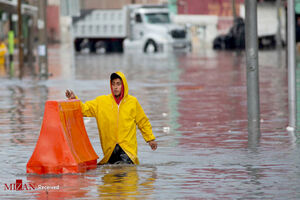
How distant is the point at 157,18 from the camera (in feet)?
203

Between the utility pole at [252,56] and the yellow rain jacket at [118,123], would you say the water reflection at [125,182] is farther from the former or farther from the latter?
the utility pole at [252,56]

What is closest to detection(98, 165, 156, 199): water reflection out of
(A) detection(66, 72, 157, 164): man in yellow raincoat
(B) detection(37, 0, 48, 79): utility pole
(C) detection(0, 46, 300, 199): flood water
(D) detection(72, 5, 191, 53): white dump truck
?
(C) detection(0, 46, 300, 199): flood water

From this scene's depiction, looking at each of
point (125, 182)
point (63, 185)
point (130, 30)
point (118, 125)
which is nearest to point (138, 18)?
point (130, 30)

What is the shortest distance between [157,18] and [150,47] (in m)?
1.98

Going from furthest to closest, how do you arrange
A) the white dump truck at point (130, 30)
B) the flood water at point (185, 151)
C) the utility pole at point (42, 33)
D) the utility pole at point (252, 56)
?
the white dump truck at point (130, 30), the utility pole at point (42, 33), the utility pole at point (252, 56), the flood water at point (185, 151)

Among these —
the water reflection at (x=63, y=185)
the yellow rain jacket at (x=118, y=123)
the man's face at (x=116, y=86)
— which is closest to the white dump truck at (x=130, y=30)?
the yellow rain jacket at (x=118, y=123)

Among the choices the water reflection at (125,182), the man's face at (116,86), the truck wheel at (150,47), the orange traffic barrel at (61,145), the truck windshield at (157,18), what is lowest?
the truck wheel at (150,47)

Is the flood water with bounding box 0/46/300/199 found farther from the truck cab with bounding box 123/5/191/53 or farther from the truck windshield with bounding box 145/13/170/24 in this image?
the truck windshield with bounding box 145/13/170/24

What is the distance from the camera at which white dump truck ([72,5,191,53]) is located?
201 ft

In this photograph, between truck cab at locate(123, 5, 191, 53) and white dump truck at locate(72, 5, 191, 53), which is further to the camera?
white dump truck at locate(72, 5, 191, 53)

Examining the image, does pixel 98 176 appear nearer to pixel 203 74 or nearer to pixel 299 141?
pixel 299 141

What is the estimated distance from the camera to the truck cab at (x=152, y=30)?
61000mm

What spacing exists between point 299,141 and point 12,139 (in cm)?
400

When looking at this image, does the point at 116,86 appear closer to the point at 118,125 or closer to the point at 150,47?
the point at 118,125
